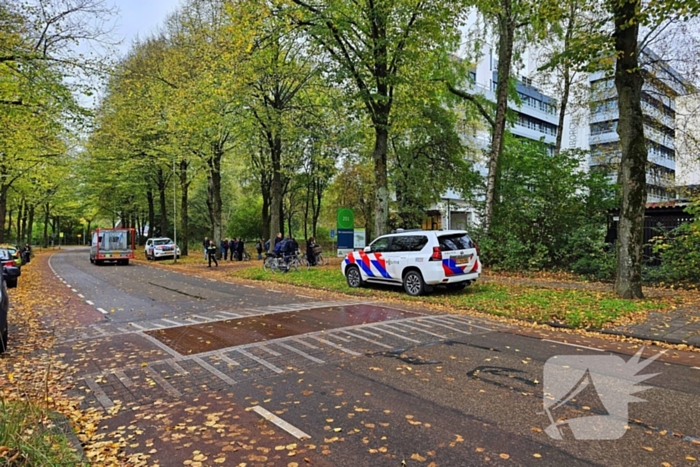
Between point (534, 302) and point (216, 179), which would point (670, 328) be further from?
point (216, 179)

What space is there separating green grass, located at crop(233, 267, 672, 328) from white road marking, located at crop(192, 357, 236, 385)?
661cm

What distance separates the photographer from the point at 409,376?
5.70m

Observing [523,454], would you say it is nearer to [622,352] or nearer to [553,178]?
[622,352]

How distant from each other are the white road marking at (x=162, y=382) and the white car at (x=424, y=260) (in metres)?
8.17

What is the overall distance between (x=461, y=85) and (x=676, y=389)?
20.9 meters

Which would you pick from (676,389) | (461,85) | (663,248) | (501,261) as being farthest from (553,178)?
(676,389)

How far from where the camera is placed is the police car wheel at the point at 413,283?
1304cm

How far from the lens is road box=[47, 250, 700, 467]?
382 centimetres

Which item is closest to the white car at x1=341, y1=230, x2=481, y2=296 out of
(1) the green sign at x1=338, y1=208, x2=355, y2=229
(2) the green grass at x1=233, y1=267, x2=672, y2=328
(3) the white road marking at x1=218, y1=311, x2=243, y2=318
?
(2) the green grass at x1=233, y1=267, x2=672, y2=328

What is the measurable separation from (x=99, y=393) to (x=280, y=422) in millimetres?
2497

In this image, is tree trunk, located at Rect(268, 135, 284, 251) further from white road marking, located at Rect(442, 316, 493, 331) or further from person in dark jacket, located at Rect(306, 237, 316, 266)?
white road marking, located at Rect(442, 316, 493, 331)

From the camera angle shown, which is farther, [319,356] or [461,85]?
[461,85]

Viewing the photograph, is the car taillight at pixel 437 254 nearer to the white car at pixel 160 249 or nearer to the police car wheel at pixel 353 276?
the police car wheel at pixel 353 276

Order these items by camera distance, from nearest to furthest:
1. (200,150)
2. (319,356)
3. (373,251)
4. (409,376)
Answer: (409,376)
(319,356)
(373,251)
(200,150)
